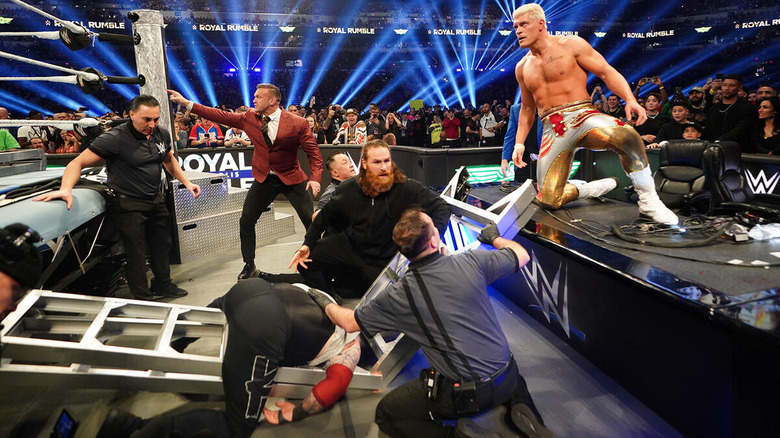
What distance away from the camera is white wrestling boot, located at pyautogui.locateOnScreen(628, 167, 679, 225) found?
299 centimetres

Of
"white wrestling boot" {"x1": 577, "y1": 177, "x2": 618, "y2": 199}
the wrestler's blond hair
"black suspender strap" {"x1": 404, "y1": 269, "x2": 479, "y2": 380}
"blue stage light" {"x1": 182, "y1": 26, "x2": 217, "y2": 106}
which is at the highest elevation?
"blue stage light" {"x1": 182, "y1": 26, "x2": 217, "y2": 106}

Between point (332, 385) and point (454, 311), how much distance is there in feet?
2.34

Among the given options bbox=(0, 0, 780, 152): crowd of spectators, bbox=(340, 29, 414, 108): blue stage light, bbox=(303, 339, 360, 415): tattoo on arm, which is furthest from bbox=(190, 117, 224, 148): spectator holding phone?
bbox=(340, 29, 414, 108): blue stage light

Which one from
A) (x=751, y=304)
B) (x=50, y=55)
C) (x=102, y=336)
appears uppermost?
(x=50, y=55)

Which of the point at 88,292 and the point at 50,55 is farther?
the point at 50,55

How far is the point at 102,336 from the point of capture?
2297 millimetres

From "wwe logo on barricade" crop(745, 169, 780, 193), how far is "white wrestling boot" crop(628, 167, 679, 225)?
6.20ft

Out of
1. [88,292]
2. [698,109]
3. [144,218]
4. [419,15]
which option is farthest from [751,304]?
[419,15]

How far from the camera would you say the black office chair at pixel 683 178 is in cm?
389

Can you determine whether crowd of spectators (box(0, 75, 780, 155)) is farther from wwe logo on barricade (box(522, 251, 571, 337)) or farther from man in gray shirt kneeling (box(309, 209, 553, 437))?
wwe logo on barricade (box(522, 251, 571, 337))

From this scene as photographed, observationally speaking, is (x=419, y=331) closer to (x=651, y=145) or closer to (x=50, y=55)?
(x=651, y=145)

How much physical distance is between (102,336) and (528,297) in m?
2.45

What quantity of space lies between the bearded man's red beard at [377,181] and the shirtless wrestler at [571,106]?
3.72 ft

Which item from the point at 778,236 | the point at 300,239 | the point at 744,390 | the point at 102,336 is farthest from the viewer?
the point at 300,239
